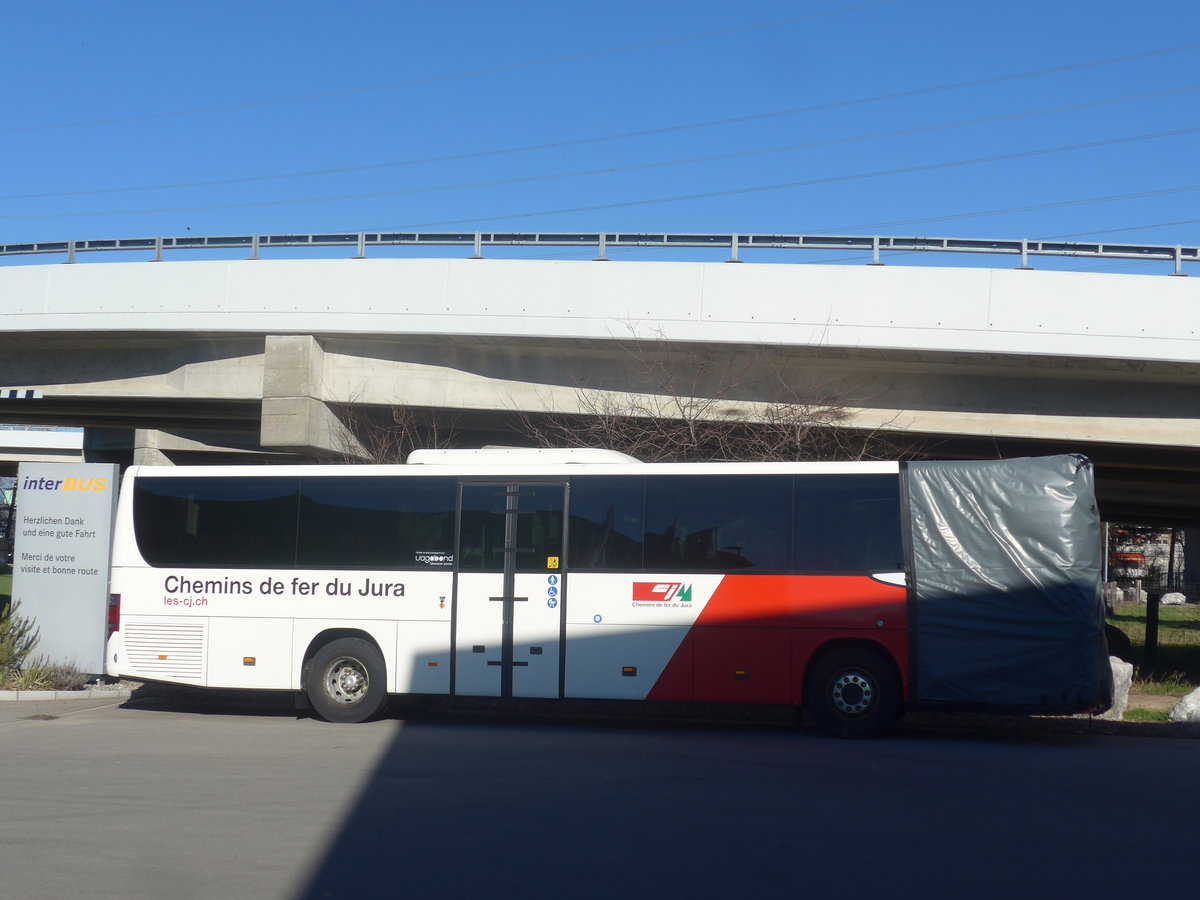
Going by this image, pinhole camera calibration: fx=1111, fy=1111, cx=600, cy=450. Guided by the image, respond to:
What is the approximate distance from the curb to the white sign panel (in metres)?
0.32

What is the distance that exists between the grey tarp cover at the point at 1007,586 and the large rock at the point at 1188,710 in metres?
1.96

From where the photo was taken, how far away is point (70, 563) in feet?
49.1

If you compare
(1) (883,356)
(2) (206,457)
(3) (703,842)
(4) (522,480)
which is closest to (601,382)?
(1) (883,356)

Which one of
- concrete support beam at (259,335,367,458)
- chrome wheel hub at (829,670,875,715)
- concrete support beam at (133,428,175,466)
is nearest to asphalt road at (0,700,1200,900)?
chrome wheel hub at (829,670,875,715)

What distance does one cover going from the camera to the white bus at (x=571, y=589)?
37.9ft

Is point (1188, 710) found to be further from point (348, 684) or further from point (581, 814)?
point (348, 684)

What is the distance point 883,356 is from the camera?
17.8 m

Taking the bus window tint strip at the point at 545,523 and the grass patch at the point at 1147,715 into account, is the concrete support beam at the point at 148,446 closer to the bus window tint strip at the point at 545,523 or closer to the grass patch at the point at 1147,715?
the bus window tint strip at the point at 545,523

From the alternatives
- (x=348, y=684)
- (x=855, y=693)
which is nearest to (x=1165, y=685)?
(x=855, y=693)

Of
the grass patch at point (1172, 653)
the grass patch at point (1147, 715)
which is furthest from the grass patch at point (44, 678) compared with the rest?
the grass patch at point (1172, 653)

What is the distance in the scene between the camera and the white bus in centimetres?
1156

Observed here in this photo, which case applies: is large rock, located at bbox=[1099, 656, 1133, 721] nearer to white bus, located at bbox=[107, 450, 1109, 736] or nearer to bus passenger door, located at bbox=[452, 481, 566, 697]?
white bus, located at bbox=[107, 450, 1109, 736]

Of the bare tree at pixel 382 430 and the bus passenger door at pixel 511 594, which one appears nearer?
the bus passenger door at pixel 511 594

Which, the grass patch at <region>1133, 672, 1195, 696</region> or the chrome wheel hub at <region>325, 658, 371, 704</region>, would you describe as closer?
the chrome wheel hub at <region>325, 658, 371, 704</region>
